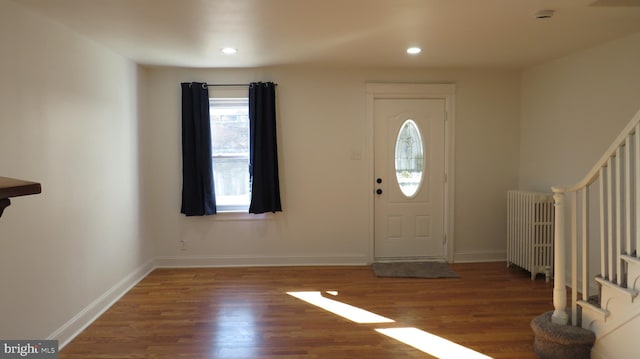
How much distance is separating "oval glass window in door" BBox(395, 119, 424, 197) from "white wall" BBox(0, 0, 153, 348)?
317 cm

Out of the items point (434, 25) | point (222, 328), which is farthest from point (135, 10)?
point (222, 328)

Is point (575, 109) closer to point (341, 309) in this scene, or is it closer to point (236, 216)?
point (341, 309)

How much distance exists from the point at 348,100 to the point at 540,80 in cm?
224

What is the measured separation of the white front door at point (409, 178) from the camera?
475 centimetres

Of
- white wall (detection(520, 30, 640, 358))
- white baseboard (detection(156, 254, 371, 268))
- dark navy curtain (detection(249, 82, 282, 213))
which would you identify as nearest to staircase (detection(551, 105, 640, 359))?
white wall (detection(520, 30, 640, 358))

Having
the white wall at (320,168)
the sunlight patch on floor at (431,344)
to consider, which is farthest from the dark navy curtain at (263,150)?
the sunlight patch on floor at (431,344)

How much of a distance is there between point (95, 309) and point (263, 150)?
2.33 metres

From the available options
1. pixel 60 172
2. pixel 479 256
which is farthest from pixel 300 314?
pixel 479 256

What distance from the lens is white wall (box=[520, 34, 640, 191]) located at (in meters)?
3.36

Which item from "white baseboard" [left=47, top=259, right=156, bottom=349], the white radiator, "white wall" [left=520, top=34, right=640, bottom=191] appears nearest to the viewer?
"white baseboard" [left=47, top=259, right=156, bottom=349]

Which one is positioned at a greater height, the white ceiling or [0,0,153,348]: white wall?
the white ceiling

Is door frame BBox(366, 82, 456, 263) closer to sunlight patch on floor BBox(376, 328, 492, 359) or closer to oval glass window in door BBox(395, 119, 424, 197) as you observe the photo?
oval glass window in door BBox(395, 119, 424, 197)

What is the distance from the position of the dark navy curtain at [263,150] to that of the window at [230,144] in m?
0.20

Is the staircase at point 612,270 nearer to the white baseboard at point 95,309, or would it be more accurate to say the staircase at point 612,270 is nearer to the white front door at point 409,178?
the white front door at point 409,178
